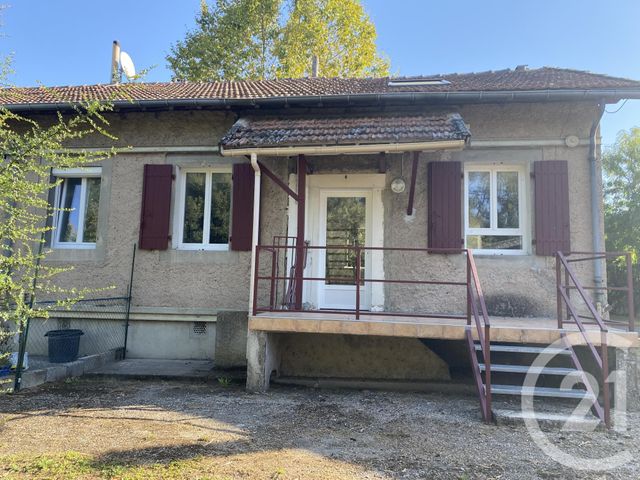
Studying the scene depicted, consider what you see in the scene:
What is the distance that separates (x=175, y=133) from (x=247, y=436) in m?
5.31

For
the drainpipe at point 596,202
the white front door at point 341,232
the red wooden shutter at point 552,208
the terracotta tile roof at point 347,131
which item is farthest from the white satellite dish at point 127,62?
the drainpipe at point 596,202

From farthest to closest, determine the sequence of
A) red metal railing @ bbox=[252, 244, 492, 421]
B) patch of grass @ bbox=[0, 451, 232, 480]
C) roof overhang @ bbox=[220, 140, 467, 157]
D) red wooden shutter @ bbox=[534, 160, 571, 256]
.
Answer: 1. red wooden shutter @ bbox=[534, 160, 571, 256]
2. roof overhang @ bbox=[220, 140, 467, 157]
3. red metal railing @ bbox=[252, 244, 492, 421]
4. patch of grass @ bbox=[0, 451, 232, 480]

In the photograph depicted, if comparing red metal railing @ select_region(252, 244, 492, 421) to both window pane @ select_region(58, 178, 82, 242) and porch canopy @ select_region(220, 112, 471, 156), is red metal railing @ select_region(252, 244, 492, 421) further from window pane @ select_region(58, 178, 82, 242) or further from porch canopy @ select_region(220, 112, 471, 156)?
window pane @ select_region(58, 178, 82, 242)

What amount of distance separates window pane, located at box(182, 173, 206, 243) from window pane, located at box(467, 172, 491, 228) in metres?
4.49

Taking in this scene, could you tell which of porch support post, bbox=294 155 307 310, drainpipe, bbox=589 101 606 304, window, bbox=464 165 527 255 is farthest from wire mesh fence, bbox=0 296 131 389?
drainpipe, bbox=589 101 606 304

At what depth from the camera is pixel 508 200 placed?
666 centimetres

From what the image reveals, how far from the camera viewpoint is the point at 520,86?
6.37 meters

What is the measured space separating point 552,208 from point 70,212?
7978 millimetres

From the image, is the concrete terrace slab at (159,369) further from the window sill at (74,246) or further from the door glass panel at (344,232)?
the door glass panel at (344,232)

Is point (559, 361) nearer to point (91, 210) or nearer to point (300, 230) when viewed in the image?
point (300, 230)

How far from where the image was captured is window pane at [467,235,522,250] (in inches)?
257

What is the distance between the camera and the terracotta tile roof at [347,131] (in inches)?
207

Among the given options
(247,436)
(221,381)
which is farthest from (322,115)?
(247,436)

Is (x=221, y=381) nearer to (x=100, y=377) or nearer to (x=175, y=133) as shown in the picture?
(x=100, y=377)
